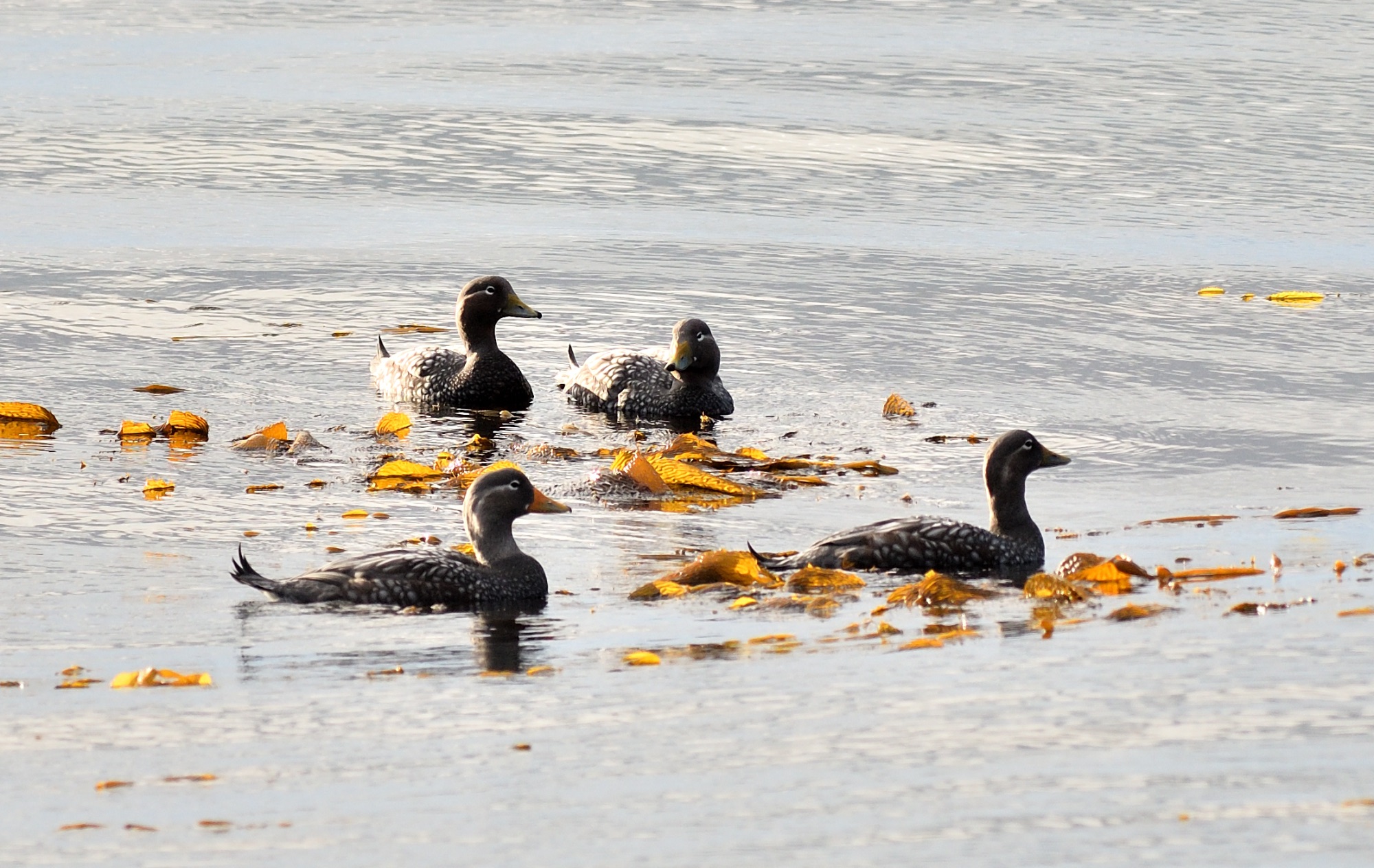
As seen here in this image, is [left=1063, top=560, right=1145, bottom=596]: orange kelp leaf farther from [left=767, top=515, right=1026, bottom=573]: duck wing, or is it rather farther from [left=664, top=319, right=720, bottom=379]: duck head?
[left=664, top=319, right=720, bottom=379]: duck head

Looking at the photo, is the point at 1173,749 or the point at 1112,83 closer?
the point at 1173,749

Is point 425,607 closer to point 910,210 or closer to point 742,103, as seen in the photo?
point 910,210

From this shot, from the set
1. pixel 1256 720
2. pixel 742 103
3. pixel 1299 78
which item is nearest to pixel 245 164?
pixel 742 103

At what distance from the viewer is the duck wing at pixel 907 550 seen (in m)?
9.77

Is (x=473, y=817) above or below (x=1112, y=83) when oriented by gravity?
below

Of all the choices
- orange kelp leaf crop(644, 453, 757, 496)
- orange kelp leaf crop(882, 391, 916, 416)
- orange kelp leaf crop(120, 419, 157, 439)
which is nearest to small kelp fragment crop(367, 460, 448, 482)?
orange kelp leaf crop(644, 453, 757, 496)

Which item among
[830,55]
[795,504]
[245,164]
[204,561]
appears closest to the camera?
[204,561]

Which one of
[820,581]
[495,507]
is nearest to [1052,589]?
[820,581]

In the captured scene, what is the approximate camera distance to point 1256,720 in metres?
7.27

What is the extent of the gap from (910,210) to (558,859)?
1556 centimetres

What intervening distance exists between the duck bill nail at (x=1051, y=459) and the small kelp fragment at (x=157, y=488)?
15.3 ft

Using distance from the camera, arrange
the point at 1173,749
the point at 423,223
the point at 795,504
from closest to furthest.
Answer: the point at 1173,749, the point at 795,504, the point at 423,223

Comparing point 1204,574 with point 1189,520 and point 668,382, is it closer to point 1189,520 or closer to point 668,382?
point 1189,520

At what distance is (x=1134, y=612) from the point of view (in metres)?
8.77
